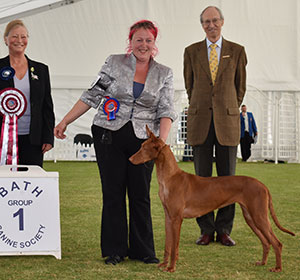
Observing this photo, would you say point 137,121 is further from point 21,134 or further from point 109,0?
point 109,0

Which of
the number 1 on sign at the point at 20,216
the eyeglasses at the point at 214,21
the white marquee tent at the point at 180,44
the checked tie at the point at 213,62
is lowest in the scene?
the number 1 on sign at the point at 20,216

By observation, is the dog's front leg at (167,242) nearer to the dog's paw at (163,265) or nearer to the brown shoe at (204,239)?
the dog's paw at (163,265)

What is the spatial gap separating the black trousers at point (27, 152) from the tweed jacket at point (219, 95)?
4.06ft

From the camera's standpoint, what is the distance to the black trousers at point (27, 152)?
3.91 m

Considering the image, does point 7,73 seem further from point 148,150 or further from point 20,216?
point 148,150

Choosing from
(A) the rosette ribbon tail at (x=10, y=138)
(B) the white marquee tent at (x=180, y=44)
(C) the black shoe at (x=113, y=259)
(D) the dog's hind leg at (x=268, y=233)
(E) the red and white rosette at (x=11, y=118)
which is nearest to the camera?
(D) the dog's hind leg at (x=268, y=233)

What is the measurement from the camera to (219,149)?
4332 millimetres

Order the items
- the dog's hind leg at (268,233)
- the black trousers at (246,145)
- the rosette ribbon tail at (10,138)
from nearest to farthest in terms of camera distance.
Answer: the dog's hind leg at (268,233) < the rosette ribbon tail at (10,138) < the black trousers at (246,145)

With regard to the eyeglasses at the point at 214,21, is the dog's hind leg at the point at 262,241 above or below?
below

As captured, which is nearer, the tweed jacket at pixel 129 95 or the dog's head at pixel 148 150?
the dog's head at pixel 148 150

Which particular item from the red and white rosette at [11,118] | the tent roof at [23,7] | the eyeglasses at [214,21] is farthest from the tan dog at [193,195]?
the tent roof at [23,7]

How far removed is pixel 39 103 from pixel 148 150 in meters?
1.05

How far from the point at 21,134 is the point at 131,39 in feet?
3.54

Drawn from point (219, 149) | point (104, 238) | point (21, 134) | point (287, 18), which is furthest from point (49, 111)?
point (287, 18)
